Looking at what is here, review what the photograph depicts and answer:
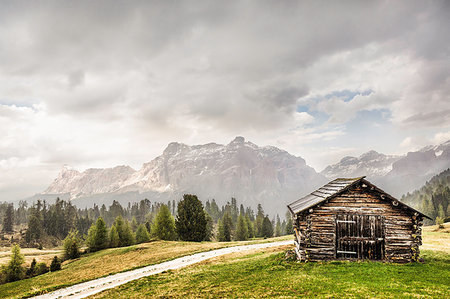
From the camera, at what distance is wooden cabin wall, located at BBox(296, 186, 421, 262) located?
2169cm

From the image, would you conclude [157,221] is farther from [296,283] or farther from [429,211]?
[429,211]

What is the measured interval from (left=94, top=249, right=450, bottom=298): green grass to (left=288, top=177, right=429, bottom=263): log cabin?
144cm

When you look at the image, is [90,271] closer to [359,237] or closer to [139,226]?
[359,237]

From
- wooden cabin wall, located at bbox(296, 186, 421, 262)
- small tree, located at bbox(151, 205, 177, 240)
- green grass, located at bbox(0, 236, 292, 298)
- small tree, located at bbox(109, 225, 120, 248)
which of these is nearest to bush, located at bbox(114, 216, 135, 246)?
small tree, located at bbox(109, 225, 120, 248)

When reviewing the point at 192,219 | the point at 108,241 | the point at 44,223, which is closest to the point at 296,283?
the point at 192,219

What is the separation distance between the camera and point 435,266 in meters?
19.1

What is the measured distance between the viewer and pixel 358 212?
878 inches

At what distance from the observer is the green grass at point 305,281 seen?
544 inches

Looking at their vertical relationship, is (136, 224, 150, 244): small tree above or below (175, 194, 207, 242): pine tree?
below

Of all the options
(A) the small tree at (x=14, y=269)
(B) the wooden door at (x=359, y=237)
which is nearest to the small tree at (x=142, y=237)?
(A) the small tree at (x=14, y=269)

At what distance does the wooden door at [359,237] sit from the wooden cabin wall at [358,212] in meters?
0.42

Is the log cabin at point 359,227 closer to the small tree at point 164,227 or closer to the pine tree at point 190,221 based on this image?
the pine tree at point 190,221

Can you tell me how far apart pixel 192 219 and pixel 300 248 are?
4096cm

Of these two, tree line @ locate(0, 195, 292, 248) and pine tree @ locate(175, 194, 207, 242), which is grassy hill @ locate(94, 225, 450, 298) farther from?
tree line @ locate(0, 195, 292, 248)
